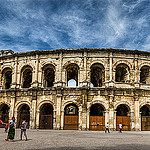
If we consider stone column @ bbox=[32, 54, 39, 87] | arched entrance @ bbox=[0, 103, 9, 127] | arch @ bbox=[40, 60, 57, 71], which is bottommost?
arched entrance @ bbox=[0, 103, 9, 127]

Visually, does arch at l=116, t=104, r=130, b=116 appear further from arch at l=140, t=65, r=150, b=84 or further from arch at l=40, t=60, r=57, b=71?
arch at l=40, t=60, r=57, b=71

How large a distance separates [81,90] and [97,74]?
217 inches

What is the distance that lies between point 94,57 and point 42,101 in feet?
25.7

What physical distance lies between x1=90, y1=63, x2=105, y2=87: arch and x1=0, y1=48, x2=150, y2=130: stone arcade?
12 cm

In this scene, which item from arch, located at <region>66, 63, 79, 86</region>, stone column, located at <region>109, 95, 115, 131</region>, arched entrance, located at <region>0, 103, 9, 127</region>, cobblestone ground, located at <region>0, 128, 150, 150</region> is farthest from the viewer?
arched entrance, located at <region>0, 103, 9, 127</region>

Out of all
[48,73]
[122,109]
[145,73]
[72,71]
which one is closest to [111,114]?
[122,109]

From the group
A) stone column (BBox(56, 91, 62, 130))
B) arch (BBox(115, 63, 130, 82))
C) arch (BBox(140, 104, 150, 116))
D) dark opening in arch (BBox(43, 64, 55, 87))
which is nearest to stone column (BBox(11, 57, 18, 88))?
dark opening in arch (BBox(43, 64, 55, 87))

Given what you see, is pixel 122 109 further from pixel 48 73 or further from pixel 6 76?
pixel 6 76

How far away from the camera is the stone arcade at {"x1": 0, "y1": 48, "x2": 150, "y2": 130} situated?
21266 millimetres

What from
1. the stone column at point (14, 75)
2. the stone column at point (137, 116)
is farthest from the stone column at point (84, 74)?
the stone column at point (14, 75)

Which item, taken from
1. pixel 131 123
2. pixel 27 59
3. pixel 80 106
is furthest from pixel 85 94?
pixel 27 59

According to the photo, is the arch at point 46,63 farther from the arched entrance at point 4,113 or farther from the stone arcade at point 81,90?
the arched entrance at point 4,113

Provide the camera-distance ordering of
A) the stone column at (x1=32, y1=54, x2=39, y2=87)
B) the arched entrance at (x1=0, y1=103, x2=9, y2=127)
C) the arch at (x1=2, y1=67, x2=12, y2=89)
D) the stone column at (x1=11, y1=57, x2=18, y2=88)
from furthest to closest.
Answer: the arch at (x1=2, y1=67, x2=12, y2=89)
the arched entrance at (x1=0, y1=103, x2=9, y2=127)
the stone column at (x1=11, y1=57, x2=18, y2=88)
the stone column at (x1=32, y1=54, x2=39, y2=87)

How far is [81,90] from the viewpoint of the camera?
21.5 meters
